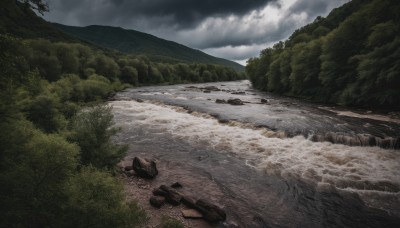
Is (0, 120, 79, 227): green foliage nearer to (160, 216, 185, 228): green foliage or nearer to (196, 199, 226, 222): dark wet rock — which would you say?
(160, 216, 185, 228): green foliage

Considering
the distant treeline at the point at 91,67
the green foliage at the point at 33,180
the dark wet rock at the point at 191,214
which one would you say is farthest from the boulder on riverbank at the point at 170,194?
the distant treeline at the point at 91,67

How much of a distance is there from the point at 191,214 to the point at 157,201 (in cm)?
164

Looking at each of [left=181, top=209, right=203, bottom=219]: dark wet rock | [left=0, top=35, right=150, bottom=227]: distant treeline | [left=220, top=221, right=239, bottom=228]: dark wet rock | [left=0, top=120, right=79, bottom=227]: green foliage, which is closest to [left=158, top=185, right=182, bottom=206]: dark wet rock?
[left=181, top=209, right=203, bottom=219]: dark wet rock

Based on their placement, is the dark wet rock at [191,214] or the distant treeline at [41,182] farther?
the dark wet rock at [191,214]

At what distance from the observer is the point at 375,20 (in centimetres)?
3438

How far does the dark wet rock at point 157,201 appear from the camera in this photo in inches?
412

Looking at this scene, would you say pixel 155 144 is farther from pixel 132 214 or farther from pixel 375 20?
pixel 375 20

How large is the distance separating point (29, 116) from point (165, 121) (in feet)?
47.6

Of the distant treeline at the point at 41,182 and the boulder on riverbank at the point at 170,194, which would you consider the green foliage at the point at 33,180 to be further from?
the boulder on riverbank at the point at 170,194

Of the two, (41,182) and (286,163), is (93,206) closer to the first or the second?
(41,182)

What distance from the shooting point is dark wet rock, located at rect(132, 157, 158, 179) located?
13273mm

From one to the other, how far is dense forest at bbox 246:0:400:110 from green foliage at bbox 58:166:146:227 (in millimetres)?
30818

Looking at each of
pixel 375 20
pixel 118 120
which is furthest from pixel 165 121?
pixel 375 20

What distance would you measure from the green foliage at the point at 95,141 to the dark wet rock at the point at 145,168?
4.03ft
